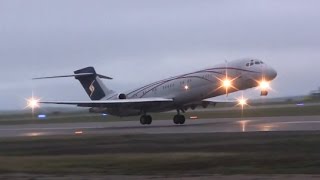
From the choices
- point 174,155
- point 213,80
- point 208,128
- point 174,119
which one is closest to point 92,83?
point 174,119

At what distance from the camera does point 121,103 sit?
5444 cm

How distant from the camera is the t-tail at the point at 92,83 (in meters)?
61.1

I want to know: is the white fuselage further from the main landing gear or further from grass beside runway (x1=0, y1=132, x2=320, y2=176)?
grass beside runway (x1=0, y1=132, x2=320, y2=176)

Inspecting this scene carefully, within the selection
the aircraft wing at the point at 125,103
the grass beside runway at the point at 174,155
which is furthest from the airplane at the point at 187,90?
the grass beside runway at the point at 174,155

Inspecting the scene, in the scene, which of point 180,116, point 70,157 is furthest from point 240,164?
point 180,116

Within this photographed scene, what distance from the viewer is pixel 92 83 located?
61.8 metres

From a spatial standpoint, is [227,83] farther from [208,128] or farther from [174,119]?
[208,128]

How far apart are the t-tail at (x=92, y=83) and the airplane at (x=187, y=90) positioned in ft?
6.89

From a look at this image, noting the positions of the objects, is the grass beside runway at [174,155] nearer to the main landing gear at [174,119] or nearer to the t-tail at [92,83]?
the main landing gear at [174,119]

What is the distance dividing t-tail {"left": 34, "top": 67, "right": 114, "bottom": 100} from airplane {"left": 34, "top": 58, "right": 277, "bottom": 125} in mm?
2099

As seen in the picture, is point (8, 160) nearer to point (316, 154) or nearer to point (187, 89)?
point (316, 154)

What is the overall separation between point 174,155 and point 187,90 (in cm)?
2765

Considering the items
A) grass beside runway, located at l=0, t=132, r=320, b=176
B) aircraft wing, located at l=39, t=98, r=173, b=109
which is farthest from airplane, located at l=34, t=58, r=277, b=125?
grass beside runway, located at l=0, t=132, r=320, b=176

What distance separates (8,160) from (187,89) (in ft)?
91.6
